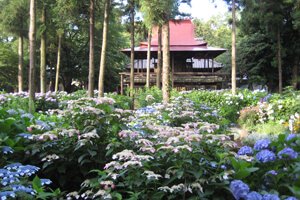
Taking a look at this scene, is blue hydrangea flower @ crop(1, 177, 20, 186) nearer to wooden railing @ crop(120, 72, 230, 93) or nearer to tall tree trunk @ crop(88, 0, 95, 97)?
tall tree trunk @ crop(88, 0, 95, 97)

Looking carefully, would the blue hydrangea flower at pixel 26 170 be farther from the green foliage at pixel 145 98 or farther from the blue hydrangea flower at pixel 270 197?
the green foliage at pixel 145 98

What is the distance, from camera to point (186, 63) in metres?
34.8

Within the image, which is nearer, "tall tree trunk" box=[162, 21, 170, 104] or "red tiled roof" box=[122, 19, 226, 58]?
"tall tree trunk" box=[162, 21, 170, 104]

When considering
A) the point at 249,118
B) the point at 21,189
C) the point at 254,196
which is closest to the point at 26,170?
the point at 21,189

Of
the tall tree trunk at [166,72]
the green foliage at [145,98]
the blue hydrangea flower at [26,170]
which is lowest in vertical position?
the blue hydrangea flower at [26,170]

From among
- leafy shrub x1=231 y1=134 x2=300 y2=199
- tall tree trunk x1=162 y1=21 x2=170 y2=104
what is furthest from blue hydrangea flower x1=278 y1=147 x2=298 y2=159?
tall tree trunk x1=162 y1=21 x2=170 y2=104

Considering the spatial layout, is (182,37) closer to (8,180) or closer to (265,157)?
(265,157)

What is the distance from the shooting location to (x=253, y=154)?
13.3 feet

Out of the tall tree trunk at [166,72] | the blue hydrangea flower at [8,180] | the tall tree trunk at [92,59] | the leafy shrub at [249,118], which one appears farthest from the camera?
the tall tree trunk at [92,59]

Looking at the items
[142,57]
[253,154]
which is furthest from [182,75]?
[253,154]

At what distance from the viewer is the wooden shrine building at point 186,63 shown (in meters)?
32.1

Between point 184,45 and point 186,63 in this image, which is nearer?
point 184,45

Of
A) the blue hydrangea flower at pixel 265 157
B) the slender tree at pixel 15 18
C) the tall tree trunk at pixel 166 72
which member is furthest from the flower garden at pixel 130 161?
the slender tree at pixel 15 18

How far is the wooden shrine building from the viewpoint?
32094 millimetres
